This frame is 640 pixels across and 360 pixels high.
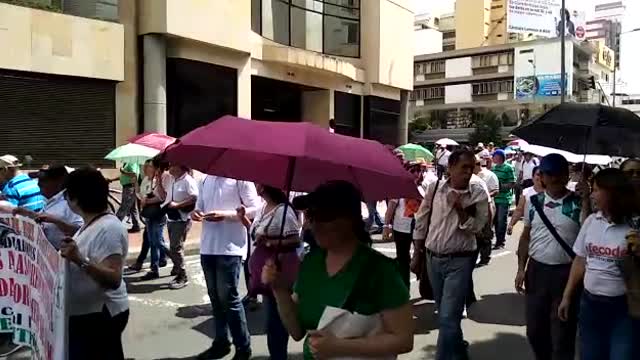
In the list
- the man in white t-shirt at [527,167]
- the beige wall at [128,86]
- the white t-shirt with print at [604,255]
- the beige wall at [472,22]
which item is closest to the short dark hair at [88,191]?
the white t-shirt with print at [604,255]

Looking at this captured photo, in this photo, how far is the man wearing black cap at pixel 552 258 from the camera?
15.0 ft

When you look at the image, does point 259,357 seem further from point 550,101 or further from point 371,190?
point 550,101

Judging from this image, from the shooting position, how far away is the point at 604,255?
4.00 meters

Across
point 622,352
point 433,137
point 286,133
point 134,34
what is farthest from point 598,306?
point 433,137

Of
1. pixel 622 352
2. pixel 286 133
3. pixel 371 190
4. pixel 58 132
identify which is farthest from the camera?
pixel 58 132

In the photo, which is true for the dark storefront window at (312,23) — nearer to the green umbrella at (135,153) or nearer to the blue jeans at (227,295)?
the green umbrella at (135,153)

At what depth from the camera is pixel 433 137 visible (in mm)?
74188

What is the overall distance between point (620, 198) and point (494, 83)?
82777 mm

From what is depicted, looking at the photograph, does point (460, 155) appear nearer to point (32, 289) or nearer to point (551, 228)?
point (551, 228)

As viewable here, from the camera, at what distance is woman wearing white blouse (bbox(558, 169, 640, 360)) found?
395cm

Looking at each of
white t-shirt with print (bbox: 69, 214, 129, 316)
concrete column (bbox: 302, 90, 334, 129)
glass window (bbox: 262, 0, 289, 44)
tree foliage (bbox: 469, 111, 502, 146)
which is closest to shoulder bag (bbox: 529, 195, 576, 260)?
white t-shirt with print (bbox: 69, 214, 129, 316)

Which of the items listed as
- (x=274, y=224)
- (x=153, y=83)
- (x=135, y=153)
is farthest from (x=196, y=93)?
(x=274, y=224)

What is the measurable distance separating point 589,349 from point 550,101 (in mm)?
75608

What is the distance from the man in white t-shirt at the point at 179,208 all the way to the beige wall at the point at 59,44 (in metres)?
7.82
